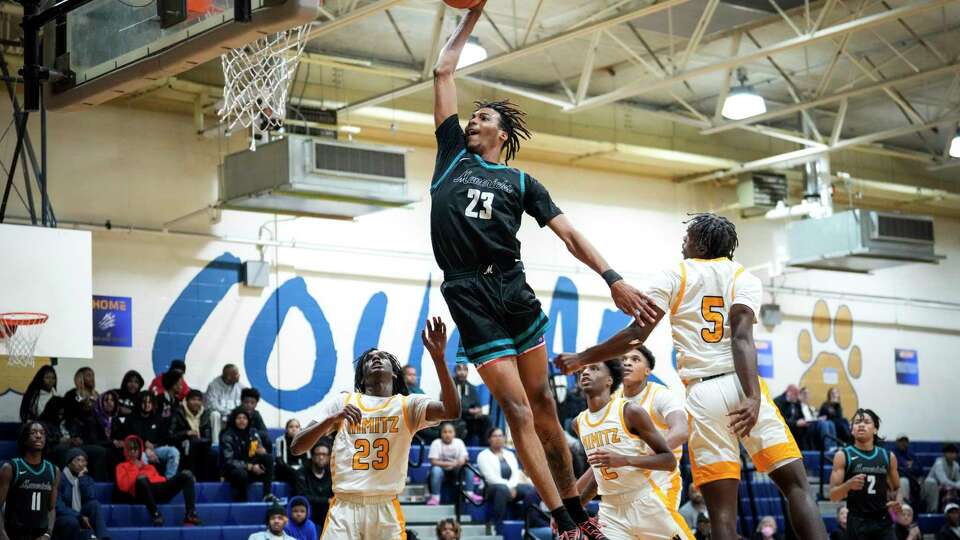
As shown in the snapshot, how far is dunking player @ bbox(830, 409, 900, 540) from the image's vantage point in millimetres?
12070

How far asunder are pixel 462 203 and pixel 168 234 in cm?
1319

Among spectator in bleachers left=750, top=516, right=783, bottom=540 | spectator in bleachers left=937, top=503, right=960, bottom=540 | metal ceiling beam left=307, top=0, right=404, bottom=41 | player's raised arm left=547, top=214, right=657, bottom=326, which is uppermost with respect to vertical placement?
metal ceiling beam left=307, top=0, right=404, bottom=41

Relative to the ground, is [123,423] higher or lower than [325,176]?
lower

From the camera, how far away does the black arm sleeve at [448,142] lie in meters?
6.32

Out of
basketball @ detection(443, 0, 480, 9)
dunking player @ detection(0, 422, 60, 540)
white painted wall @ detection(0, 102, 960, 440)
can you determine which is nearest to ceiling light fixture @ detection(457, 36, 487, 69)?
white painted wall @ detection(0, 102, 960, 440)

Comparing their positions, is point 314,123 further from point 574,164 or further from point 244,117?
point 574,164

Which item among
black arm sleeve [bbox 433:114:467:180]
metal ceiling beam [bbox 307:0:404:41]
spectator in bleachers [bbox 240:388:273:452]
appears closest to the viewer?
black arm sleeve [bbox 433:114:467:180]

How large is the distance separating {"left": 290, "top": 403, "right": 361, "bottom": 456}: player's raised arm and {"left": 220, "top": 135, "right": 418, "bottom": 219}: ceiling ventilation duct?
8198 mm

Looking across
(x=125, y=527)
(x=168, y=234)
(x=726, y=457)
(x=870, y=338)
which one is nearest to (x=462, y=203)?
(x=726, y=457)

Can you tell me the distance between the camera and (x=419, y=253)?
68.6ft

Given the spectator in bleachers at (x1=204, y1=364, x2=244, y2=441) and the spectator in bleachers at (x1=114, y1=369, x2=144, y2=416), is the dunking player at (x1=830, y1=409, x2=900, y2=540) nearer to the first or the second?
the spectator in bleachers at (x1=114, y1=369, x2=144, y2=416)

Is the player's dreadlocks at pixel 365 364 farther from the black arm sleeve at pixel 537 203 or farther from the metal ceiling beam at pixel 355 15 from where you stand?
the metal ceiling beam at pixel 355 15

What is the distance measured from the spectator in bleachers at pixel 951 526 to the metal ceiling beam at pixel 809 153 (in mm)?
5797

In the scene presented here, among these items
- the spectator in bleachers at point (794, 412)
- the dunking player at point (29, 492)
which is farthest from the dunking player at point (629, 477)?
the spectator in bleachers at point (794, 412)
